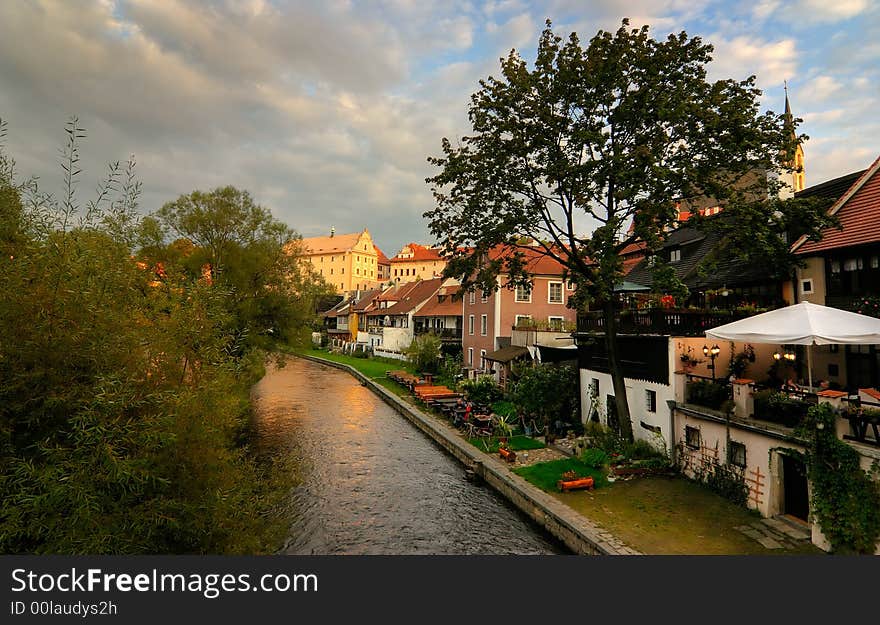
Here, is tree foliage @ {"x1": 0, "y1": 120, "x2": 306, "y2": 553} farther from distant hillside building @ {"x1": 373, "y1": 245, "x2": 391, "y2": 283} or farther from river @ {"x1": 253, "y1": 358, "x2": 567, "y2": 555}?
distant hillside building @ {"x1": 373, "y1": 245, "x2": 391, "y2": 283}

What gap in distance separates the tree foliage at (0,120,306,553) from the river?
658 cm

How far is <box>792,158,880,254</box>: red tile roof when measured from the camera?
527 inches

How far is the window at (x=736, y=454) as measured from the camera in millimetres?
11859

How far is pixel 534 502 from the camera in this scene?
13.1 metres

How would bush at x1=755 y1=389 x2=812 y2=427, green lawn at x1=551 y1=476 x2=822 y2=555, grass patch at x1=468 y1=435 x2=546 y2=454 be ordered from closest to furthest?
green lawn at x1=551 y1=476 x2=822 y2=555, bush at x1=755 y1=389 x2=812 y2=427, grass patch at x1=468 y1=435 x2=546 y2=454

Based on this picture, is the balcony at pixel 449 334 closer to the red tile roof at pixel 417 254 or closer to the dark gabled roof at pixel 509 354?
the dark gabled roof at pixel 509 354

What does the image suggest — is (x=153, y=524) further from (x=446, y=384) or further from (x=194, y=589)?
(x=446, y=384)

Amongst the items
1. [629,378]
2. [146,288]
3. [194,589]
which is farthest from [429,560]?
[629,378]

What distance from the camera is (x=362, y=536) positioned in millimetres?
12477

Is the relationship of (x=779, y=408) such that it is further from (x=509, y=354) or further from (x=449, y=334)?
(x=449, y=334)

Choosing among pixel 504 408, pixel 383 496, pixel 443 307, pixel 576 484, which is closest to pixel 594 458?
pixel 576 484

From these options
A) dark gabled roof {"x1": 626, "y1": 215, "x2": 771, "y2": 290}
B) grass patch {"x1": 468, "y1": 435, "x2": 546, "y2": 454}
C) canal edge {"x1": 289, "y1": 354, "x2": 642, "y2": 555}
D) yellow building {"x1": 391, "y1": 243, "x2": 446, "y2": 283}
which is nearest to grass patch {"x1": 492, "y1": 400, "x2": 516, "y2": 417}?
canal edge {"x1": 289, "y1": 354, "x2": 642, "y2": 555}

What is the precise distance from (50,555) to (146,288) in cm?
435

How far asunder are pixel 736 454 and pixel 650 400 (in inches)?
162
